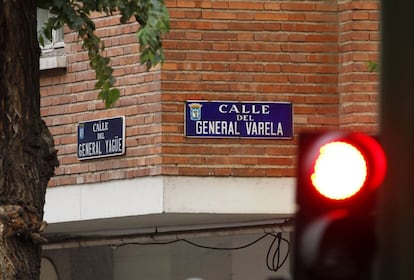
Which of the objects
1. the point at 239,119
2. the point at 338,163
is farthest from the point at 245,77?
the point at 338,163

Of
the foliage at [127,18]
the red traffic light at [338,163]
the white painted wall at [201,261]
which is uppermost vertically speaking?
the foliage at [127,18]

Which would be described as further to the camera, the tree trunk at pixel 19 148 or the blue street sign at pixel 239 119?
the blue street sign at pixel 239 119

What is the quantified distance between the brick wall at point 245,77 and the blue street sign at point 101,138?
0.09m

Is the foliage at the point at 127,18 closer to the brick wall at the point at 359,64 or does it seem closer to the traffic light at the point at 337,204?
the brick wall at the point at 359,64

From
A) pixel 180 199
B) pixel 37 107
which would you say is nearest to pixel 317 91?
pixel 180 199

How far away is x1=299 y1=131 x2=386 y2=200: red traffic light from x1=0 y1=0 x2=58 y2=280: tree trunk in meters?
5.12

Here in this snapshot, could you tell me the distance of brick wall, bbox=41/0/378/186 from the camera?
13.5 meters

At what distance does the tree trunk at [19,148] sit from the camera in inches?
363

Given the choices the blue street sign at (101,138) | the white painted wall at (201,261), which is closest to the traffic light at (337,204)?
the blue street sign at (101,138)

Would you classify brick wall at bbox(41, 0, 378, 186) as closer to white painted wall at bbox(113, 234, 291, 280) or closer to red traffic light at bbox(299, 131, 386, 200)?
white painted wall at bbox(113, 234, 291, 280)

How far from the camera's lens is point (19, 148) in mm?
9320

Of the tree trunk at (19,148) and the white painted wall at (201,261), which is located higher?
the tree trunk at (19,148)

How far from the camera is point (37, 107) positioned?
953 cm

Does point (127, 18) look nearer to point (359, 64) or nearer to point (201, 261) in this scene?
point (359, 64)
